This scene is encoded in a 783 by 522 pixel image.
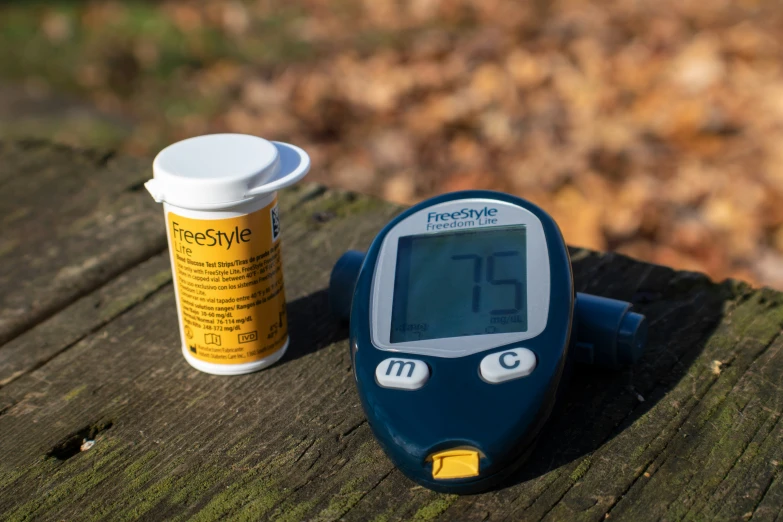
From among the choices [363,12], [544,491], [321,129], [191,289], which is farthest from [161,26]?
[544,491]

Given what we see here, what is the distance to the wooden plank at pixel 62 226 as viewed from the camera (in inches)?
73.2

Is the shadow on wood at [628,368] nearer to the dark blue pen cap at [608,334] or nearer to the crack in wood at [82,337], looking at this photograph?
the dark blue pen cap at [608,334]

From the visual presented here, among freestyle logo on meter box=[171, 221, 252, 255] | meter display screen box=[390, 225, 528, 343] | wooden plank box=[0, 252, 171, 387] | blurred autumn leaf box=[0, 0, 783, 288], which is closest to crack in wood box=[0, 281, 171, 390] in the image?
wooden plank box=[0, 252, 171, 387]

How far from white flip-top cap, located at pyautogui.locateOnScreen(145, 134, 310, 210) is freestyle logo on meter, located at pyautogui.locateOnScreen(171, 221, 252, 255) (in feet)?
0.18

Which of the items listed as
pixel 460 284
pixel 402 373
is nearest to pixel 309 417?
pixel 402 373

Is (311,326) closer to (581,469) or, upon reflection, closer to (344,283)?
(344,283)

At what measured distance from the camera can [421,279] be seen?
1447 millimetres

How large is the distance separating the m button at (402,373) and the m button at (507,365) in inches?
3.5

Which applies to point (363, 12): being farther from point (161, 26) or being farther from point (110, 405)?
point (110, 405)

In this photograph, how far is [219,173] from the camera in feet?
4.46

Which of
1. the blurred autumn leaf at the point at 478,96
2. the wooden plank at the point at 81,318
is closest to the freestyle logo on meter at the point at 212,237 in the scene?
the wooden plank at the point at 81,318

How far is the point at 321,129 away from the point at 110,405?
275 centimetres

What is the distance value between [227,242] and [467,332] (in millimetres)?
417

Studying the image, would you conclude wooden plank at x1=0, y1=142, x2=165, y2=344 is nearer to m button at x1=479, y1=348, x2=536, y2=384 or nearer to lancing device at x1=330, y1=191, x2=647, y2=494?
lancing device at x1=330, y1=191, x2=647, y2=494
